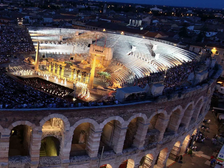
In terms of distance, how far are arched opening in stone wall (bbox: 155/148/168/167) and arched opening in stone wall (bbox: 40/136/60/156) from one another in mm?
12528

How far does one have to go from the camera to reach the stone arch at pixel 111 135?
22.9 m

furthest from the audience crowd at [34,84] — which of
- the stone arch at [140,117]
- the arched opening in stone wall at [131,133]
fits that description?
the arched opening in stone wall at [131,133]

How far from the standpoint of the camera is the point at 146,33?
243ft

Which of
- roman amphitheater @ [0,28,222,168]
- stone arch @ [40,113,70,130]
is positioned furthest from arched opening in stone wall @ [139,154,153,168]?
stone arch @ [40,113,70,130]

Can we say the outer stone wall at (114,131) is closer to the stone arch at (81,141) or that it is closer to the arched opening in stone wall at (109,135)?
the arched opening in stone wall at (109,135)

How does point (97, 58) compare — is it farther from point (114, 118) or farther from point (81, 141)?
point (114, 118)

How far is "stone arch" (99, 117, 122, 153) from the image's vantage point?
22.9 meters

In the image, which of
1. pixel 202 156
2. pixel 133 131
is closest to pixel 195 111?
pixel 202 156

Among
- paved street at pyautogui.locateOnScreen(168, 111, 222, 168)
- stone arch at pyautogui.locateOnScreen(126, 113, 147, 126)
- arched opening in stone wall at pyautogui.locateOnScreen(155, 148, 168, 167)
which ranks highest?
stone arch at pyautogui.locateOnScreen(126, 113, 147, 126)

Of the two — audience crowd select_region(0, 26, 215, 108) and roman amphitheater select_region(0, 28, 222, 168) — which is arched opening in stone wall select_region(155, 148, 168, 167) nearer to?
roman amphitheater select_region(0, 28, 222, 168)

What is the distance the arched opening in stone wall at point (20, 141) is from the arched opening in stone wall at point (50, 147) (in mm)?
2244

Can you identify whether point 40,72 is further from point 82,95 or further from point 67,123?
point 67,123

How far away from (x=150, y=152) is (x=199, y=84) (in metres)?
10.4

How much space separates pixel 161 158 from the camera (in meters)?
30.2
